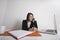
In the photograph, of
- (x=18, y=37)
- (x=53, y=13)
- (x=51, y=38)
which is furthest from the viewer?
(x=53, y=13)

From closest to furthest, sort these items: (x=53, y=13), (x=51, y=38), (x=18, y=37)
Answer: (x=18, y=37) < (x=51, y=38) < (x=53, y=13)

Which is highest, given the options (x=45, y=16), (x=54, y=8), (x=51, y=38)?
(x=54, y=8)

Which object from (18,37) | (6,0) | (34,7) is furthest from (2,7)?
(18,37)

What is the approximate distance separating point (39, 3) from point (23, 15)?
44 centimetres

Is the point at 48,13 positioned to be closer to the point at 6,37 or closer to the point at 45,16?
the point at 45,16

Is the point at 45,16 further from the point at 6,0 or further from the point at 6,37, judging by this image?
the point at 6,37

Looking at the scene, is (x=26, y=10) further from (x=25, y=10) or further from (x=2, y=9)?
(x=2, y=9)

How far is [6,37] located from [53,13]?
1399mm

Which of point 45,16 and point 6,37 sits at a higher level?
point 45,16

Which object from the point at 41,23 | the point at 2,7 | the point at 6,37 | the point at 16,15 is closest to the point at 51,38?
the point at 6,37

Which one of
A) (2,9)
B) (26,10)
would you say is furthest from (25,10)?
(2,9)

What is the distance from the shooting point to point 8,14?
2.41m

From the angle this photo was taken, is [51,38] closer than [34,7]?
Yes

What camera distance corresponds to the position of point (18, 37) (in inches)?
45.3
